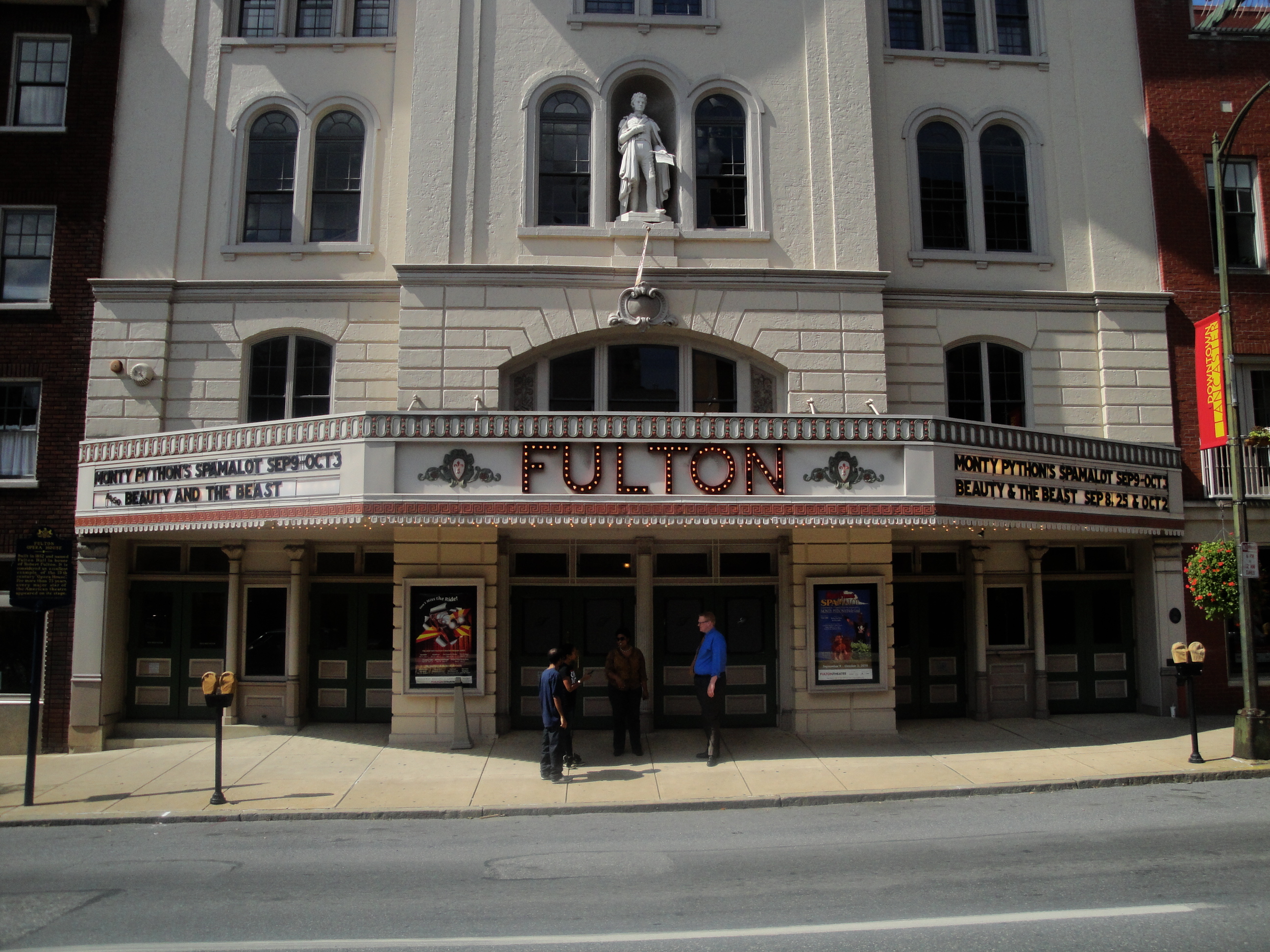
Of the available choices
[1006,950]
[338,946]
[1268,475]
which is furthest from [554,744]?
[1268,475]

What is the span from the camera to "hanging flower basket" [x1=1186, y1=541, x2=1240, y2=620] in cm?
1383

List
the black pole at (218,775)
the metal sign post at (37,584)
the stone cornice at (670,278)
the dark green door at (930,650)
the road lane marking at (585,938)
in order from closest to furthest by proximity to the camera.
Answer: the road lane marking at (585,938) < the black pole at (218,775) < the metal sign post at (37,584) < the stone cornice at (670,278) < the dark green door at (930,650)

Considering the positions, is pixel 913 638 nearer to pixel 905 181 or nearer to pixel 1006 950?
pixel 905 181

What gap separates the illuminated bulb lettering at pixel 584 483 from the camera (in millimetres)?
11867

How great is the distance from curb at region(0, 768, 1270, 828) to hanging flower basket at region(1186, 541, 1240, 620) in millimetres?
4155

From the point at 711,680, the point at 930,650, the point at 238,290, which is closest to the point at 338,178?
the point at 238,290

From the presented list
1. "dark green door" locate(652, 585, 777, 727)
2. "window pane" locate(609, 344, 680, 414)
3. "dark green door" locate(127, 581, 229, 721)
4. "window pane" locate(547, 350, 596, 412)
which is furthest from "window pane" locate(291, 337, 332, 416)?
"dark green door" locate(652, 585, 777, 727)

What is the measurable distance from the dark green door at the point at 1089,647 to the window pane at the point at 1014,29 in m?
9.83

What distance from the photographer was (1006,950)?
238 inches

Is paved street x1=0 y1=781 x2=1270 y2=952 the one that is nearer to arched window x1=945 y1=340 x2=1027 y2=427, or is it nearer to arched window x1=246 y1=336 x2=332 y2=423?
arched window x1=945 y1=340 x2=1027 y2=427

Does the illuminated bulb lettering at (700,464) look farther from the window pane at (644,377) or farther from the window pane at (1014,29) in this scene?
the window pane at (1014,29)

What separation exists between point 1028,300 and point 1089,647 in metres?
6.14

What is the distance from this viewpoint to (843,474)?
40.0 feet

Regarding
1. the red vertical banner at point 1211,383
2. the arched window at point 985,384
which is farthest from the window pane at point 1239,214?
the arched window at point 985,384
